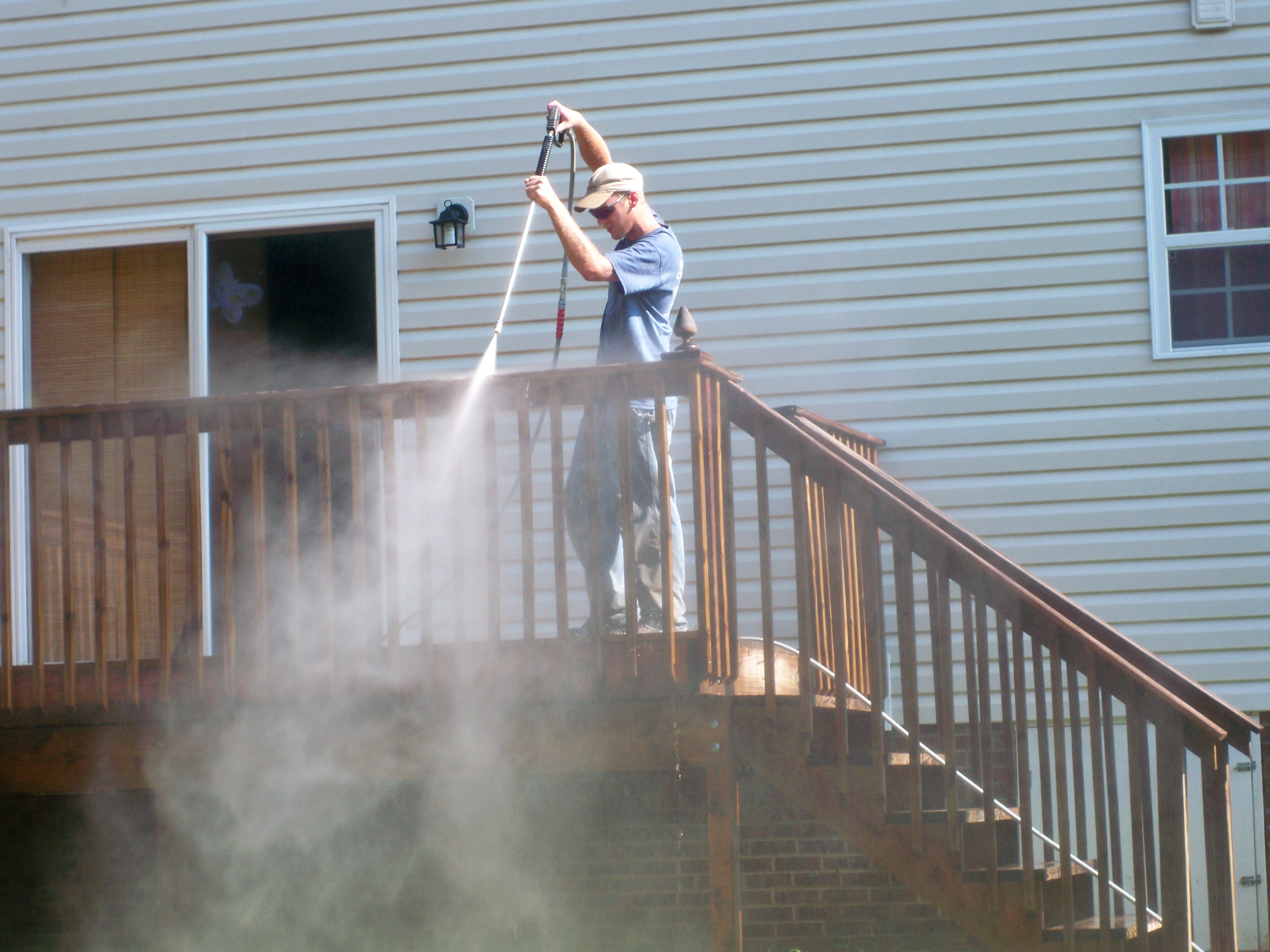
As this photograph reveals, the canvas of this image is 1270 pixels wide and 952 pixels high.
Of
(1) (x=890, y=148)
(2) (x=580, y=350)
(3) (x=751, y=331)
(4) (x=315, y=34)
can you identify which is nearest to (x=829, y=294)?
(3) (x=751, y=331)

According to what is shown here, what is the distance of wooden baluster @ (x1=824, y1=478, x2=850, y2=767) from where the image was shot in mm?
3568

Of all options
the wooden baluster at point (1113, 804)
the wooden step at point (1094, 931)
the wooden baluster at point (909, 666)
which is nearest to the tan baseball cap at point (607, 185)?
the wooden baluster at point (909, 666)

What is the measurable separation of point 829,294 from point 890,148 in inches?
28.5

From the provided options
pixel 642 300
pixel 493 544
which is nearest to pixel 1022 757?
pixel 493 544

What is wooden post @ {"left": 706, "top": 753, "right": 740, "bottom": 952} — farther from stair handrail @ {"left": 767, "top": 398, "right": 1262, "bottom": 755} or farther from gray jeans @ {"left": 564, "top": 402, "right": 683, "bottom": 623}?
stair handrail @ {"left": 767, "top": 398, "right": 1262, "bottom": 755}

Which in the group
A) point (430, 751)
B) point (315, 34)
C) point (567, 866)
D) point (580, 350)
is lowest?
point (567, 866)

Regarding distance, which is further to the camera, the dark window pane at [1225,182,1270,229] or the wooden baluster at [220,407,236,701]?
the dark window pane at [1225,182,1270,229]

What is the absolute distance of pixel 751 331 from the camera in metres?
5.63

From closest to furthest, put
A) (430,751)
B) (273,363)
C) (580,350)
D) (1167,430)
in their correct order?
(430,751) → (1167,430) → (580,350) → (273,363)

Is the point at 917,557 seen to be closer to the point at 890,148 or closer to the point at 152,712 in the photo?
the point at 890,148

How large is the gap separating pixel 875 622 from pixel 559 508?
1.00 metres

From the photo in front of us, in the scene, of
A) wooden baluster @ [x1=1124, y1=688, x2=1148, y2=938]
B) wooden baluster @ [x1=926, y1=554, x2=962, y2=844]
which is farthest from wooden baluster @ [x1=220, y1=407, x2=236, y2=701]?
wooden baluster @ [x1=1124, y1=688, x2=1148, y2=938]

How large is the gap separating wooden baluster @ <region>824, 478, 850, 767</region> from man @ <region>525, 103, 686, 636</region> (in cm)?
47

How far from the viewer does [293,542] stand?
3.87m
